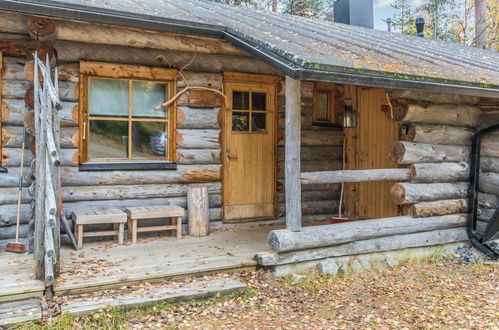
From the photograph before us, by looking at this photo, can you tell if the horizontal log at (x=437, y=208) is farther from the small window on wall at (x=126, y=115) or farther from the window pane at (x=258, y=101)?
the small window on wall at (x=126, y=115)

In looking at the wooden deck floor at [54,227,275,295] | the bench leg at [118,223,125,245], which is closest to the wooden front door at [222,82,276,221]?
the wooden deck floor at [54,227,275,295]

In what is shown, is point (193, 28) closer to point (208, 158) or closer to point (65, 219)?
point (208, 158)

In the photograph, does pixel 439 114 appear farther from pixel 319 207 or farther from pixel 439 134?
pixel 319 207

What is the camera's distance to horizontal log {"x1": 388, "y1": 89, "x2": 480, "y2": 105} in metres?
5.54

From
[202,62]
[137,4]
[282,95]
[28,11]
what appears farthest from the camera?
[282,95]

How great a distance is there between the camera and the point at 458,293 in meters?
4.67

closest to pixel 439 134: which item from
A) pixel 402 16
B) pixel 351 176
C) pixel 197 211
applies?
pixel 351 176

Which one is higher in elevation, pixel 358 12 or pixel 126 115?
pixel 358 12

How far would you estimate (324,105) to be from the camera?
743 centimetres

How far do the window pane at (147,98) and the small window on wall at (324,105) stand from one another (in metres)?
2.68

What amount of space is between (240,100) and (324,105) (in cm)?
175

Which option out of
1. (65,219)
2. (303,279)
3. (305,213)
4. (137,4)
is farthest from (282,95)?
(65,219)

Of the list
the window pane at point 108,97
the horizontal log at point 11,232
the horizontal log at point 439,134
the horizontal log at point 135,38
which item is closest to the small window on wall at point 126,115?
the window pane at point 108,97

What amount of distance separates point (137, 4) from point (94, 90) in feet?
4.08
